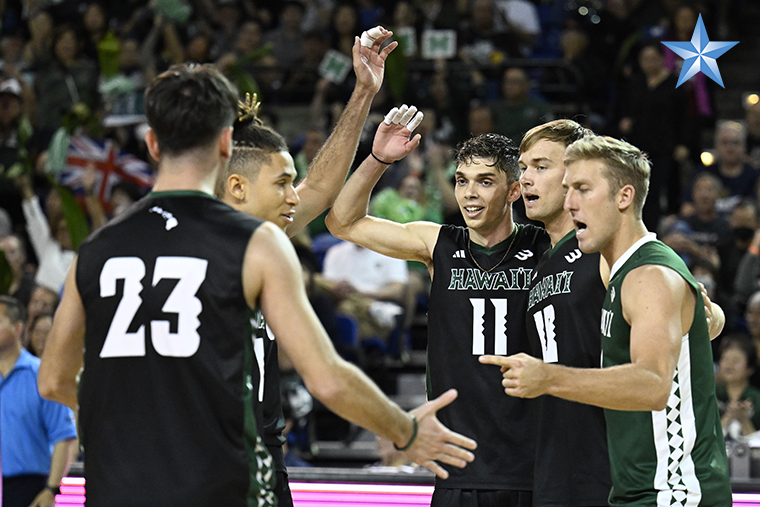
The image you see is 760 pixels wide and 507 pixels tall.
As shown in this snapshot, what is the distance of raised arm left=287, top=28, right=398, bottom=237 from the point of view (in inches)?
169

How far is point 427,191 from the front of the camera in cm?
966

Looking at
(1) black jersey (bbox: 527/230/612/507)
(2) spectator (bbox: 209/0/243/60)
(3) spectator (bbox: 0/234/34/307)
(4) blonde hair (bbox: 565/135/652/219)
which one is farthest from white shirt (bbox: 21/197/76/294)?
(4) blonde hair (bbox: 565/135/652/219)

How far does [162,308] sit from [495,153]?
2212 mm

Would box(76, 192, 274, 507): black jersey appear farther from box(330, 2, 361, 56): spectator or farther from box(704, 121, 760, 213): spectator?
box(330, 2, 361, 56): spectator

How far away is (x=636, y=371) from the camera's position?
9.53 feet

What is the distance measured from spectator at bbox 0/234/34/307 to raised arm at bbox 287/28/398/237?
565cm

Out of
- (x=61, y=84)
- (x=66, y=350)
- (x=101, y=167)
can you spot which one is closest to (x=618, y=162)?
(x=66, y=350)

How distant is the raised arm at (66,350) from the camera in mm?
2666

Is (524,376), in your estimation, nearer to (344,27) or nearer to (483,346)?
(483,346)

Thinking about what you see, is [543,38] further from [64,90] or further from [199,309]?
[199,309]

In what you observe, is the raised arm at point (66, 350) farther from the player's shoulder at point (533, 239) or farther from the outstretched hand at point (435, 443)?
the player's shoulder at point (533, 239)

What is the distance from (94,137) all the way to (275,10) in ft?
11.6

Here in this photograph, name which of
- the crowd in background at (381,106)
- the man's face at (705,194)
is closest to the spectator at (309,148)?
the crowd in background at (381,106)

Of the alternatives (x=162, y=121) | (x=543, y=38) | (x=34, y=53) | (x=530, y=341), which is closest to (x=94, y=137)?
(x=34, y=53)
